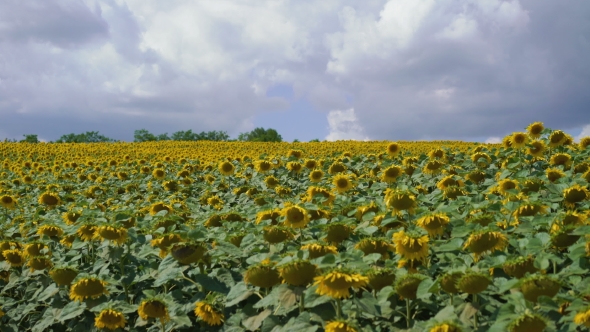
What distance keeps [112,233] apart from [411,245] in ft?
7.84

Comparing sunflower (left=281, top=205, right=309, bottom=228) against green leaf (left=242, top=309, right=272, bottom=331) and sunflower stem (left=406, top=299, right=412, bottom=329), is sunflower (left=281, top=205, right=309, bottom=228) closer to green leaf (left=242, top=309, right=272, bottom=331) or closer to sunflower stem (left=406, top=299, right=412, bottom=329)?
green leaf (left=242, top=309, right=272, bottom=331)

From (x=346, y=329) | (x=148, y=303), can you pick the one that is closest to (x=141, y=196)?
(x=148, y=303)

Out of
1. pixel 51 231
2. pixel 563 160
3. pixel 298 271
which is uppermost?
pixel 563 160

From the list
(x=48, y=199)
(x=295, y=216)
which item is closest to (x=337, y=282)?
(x=295, y=216)

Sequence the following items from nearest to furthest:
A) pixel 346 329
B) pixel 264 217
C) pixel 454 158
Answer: pixel 346 329
pixel 264 217
pixel 454 158

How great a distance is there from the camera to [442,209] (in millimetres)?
3846

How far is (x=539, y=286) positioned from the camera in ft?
8.84

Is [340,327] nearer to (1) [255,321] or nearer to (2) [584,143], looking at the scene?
(1) [255,321]

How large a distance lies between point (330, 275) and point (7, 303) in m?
3.83

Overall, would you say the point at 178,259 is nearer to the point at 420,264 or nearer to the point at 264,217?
the point at 264,217

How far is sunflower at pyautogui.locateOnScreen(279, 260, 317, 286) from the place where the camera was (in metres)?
2.87

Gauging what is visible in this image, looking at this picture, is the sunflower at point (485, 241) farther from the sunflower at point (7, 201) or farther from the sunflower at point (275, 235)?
the sunflower at point (7, 201)

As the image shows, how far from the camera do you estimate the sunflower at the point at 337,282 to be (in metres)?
2.61

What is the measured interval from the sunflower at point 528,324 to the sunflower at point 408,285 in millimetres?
523
